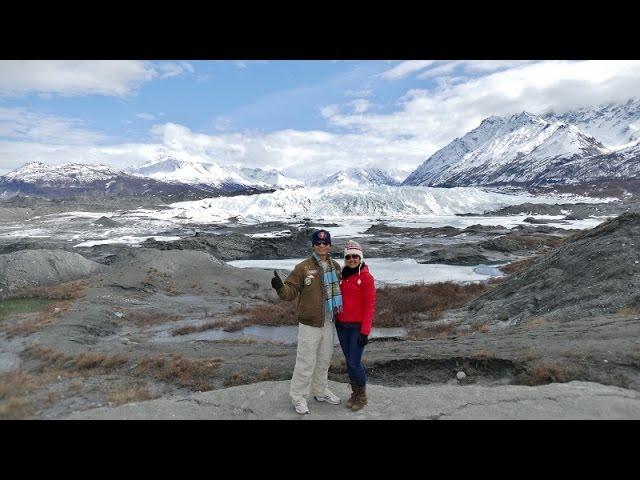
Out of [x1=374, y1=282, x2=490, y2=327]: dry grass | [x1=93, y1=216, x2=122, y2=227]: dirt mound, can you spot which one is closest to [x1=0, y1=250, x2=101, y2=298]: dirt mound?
[x1=374, y1=282, x2=490, y2=327]: dry grass

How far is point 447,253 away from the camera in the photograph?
47.4 meters

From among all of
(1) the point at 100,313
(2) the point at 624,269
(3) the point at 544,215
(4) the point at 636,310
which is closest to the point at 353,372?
(4) the point at 636,310

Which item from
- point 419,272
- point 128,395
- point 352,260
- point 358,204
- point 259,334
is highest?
point 358,204

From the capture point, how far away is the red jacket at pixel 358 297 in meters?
6.47

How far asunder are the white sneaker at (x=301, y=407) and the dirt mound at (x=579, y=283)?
38.1 feet

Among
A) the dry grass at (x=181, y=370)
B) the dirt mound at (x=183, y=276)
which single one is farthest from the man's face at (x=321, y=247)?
the dirt mound at (x=183, y=276)

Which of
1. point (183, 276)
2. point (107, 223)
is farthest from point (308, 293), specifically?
point (107, 223)

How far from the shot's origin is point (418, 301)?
2261cm

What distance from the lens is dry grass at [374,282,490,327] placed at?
20.4 m

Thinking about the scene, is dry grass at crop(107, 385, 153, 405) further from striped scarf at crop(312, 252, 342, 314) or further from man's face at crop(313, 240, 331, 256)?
man's face at crop(313, 240, 331, 256)

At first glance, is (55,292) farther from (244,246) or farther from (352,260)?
(244,246)

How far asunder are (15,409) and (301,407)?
438cm

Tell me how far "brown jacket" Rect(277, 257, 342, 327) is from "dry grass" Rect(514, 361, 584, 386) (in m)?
4.41

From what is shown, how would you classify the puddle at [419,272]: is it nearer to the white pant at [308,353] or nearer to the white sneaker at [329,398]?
the white sneaker at [329,398]
